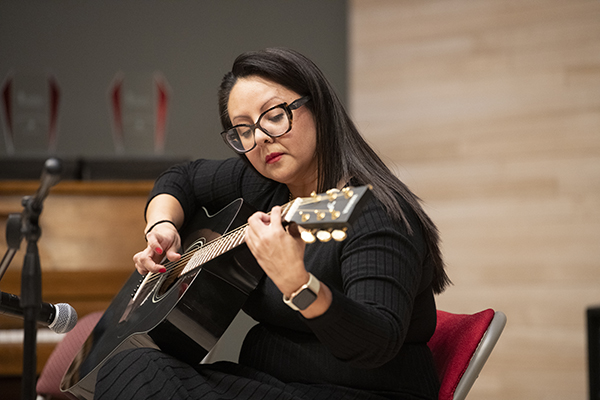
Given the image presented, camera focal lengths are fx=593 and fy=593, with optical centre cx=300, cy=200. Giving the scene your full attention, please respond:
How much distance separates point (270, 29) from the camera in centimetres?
334

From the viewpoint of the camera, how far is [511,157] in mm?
2852

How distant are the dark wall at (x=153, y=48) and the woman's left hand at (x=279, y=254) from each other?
2.39m

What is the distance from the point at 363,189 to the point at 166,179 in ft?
3.09

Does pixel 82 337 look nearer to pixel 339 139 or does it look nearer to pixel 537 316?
pixel 339 139

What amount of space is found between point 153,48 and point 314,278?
274 cm

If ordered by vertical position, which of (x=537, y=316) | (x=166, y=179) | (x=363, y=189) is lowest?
(x=537, y=316)

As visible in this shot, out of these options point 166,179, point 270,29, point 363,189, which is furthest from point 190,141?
point 363,189

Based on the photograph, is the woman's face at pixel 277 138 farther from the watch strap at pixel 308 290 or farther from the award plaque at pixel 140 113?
the award plaque at pixel 140 113

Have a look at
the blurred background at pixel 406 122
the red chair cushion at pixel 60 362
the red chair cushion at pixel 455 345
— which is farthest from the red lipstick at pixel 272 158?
the blurred background at pixel 406 122

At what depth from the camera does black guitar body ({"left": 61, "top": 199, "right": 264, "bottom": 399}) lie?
1.17 meters

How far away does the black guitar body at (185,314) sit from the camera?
3.83 feet

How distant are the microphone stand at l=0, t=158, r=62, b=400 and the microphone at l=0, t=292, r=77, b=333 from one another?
37 millimetres

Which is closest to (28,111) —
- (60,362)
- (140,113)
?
(140,113)

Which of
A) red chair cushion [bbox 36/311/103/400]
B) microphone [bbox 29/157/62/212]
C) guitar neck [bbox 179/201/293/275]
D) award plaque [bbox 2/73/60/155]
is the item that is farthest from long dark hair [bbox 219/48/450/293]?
award plaque [bbox 2/73/60/155]
